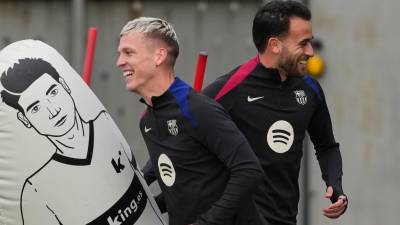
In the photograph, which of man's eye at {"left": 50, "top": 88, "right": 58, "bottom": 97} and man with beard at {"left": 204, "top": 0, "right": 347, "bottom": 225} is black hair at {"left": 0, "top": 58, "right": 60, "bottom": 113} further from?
man with beard at {"left": 204, "top": 0, "right": 347, "bottom": 225}

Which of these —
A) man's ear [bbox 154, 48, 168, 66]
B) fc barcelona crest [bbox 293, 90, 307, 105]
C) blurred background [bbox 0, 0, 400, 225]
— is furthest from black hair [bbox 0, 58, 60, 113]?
blurred background [bbox 0, 0, 400, 225]

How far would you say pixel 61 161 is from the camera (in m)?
4.02

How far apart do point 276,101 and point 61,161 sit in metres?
0.83

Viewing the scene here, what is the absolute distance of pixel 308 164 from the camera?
24.0ft

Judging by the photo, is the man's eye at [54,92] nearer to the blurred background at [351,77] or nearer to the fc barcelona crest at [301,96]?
the fc barcelona crest at [301,96]

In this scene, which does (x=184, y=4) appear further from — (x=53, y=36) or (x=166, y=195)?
(x=166, y=195)

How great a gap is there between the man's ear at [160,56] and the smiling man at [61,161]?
34cm

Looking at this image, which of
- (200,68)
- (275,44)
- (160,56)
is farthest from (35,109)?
(275,44)

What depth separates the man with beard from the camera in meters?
4.23

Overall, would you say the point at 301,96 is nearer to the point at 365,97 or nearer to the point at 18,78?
the point at 18,78

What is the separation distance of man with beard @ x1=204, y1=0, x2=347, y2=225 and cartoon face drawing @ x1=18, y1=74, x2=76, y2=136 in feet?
1.74

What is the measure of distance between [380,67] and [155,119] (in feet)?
11.3

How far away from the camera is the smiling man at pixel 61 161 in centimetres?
400

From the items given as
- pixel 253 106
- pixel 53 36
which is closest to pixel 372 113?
pixel 53 36
